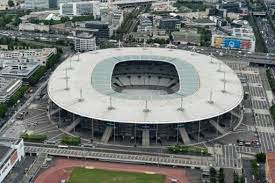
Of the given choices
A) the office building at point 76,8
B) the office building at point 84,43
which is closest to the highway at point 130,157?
the office building at point 84,43

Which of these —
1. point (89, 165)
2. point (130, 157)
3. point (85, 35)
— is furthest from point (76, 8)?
point (89, 165)

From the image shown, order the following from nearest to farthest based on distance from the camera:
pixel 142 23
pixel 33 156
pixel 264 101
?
pixel 33 156
pixel 264 101
pixel 142 23

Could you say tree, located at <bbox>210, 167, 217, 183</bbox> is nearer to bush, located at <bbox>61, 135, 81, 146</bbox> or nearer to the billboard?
bush, located at <bbox>61, 135, 81, 146</bbox>

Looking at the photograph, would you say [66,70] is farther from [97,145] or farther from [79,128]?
[97,145]

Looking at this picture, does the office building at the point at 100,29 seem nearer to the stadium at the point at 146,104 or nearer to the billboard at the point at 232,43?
the billboard at the point at 232,43

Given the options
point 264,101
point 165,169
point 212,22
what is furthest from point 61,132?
point 212,22
